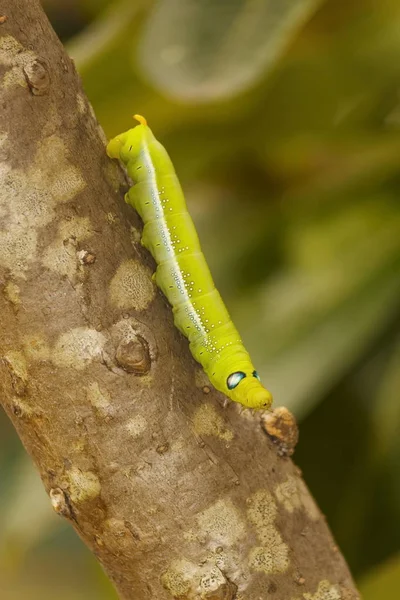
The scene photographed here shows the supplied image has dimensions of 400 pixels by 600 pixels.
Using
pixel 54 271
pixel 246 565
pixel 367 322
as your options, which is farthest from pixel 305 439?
pixel 54 271

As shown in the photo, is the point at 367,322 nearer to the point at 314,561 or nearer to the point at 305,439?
the point at 305,439

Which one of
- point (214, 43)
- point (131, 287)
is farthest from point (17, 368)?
point (214, 43)

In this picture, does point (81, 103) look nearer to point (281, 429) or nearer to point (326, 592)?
point (281, 429)

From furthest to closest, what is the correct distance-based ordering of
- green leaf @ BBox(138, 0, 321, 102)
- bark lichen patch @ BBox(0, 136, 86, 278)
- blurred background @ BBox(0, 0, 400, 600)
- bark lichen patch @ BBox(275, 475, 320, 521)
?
blurred background @ BBox(0, 0, 400, 600)
green leaf @ BBox(138, 0, 321, 102)
bark lichen patch @ BBox(275, 475, 320, 521)
bark lichen patch @ BBox(0, 136, 86, 278)

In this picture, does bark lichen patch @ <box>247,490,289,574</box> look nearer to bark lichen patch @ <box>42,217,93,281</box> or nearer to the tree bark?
the tree bark

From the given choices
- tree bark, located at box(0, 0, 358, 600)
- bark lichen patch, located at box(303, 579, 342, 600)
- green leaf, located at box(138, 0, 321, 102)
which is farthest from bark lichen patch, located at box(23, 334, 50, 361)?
green leaf, located at box(138, 0, 321, 102)
